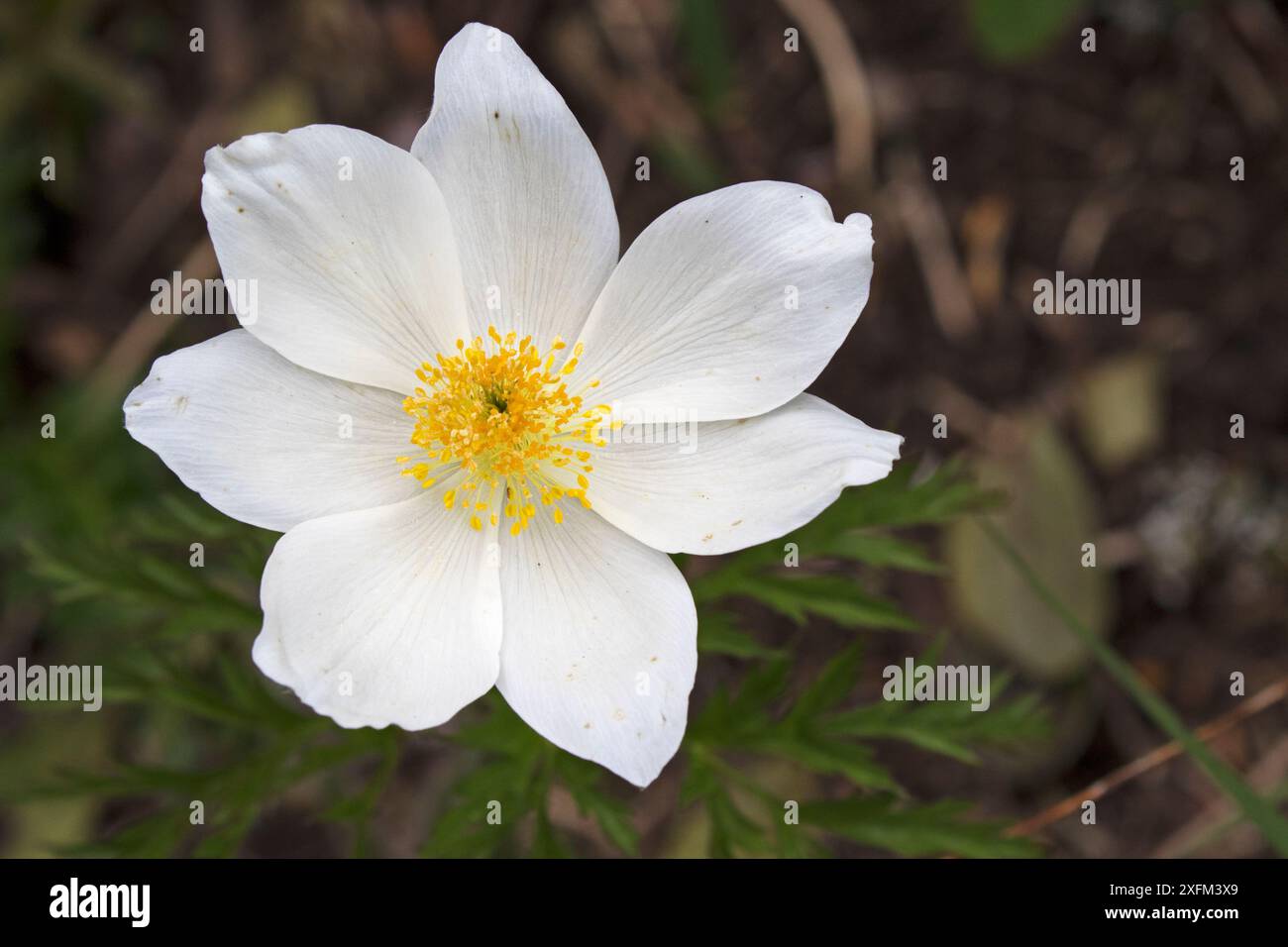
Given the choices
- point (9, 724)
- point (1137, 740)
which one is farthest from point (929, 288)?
point (9, 724)

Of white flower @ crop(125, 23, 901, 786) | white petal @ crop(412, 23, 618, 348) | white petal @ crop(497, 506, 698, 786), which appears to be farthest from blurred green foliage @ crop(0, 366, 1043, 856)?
white petal @ crop(412, 23, 618, 348)

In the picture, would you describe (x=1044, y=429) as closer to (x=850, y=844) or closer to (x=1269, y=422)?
(x=1269, y=422)

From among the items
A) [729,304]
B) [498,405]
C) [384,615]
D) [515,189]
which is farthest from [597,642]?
[515,189]

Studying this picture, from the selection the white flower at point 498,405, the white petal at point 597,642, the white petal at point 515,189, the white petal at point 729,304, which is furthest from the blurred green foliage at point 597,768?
the white petal at point 515,189

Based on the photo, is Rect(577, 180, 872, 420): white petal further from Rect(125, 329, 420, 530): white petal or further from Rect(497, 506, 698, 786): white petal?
Rect(125, 329, 420, 530): white petal

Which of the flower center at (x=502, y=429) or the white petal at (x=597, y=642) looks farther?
the flower center at (x=502, y=429)

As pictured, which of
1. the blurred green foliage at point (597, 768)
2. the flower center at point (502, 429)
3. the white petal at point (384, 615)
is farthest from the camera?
the blurred green foliage at point (597, 768)

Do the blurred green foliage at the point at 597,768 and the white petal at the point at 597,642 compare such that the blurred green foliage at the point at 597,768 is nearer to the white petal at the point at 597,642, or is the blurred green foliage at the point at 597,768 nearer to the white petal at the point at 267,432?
the white petal at the point at 597,642
